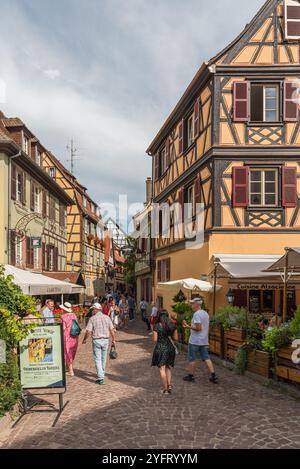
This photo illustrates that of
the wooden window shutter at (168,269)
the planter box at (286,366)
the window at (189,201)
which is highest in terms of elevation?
the window at (189,201)

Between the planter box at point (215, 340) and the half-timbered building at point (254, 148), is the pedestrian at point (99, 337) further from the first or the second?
the half-timbered building at point (254, 148)

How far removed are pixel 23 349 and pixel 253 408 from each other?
12.8ft

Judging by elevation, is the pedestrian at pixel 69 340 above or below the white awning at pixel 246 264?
below

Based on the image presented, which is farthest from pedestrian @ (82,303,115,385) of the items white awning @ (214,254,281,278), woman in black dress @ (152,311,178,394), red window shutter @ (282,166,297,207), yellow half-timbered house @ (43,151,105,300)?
yellow half-timbered house @ (43,151,105,300)

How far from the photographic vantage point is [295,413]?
6555mm

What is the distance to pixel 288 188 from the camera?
49.9ft

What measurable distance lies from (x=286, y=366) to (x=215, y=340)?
373cm

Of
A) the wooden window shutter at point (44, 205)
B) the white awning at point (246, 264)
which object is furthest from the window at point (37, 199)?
the white awning at point (246, 264)

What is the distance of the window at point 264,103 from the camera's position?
1575 centimetres

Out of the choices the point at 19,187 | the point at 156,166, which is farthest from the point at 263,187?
the point at 19,187

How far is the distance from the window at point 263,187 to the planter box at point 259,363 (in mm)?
7419

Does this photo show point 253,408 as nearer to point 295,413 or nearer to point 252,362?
point 295,413

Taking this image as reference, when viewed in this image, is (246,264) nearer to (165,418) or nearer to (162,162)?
(165,418)
